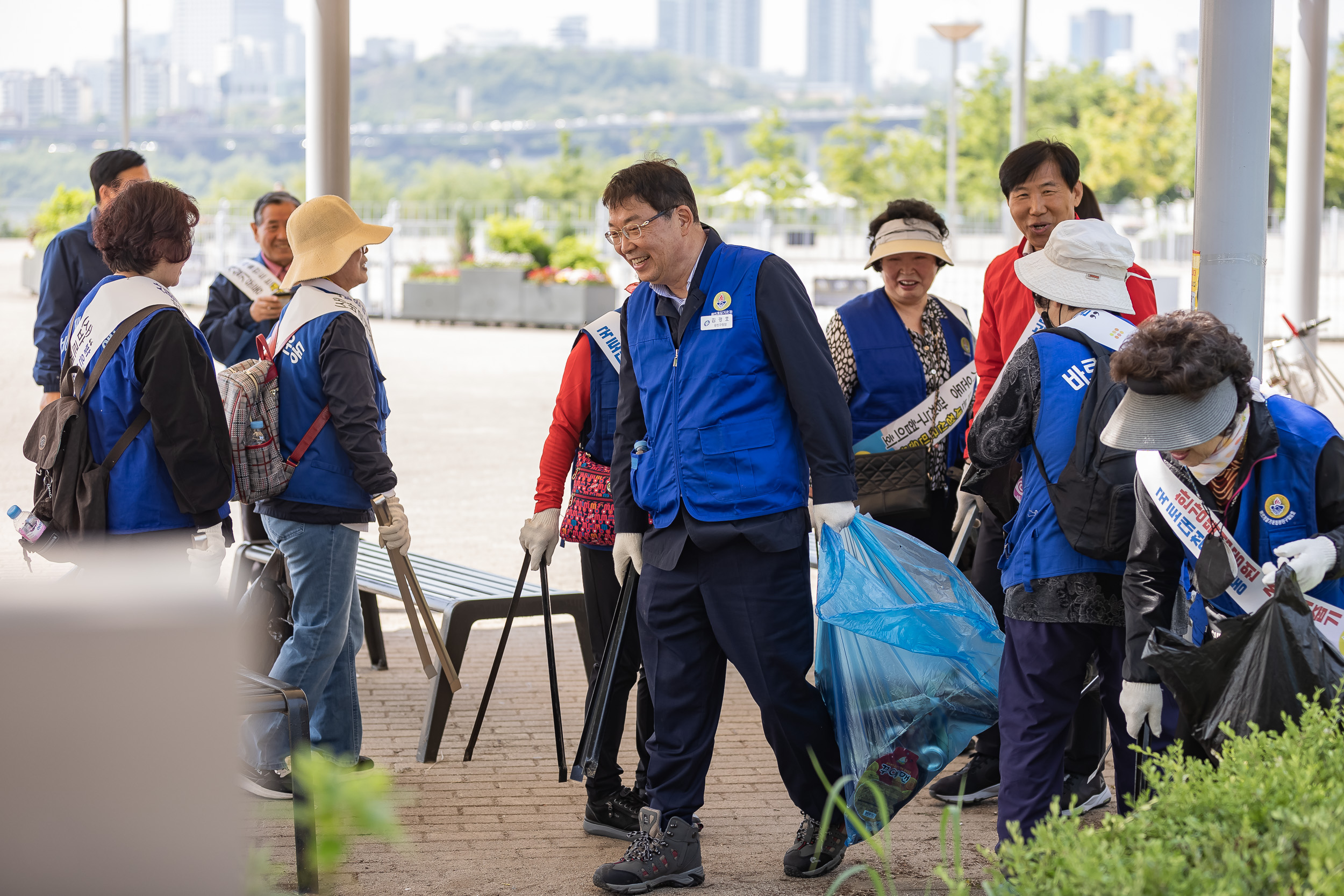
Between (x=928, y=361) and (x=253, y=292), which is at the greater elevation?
(x=253, y=292)

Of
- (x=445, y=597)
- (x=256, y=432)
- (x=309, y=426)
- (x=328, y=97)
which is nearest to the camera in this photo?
(x=256, y=432)

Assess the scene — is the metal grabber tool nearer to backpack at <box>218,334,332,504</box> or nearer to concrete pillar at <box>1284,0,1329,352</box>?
backpack at <box>218,334,332,504</box>

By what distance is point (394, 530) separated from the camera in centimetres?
449

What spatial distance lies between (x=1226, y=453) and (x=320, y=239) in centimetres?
295

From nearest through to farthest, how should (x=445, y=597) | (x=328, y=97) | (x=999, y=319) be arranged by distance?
(x=999, y=319)
(x=445, y=597)
(x=328, y=97)

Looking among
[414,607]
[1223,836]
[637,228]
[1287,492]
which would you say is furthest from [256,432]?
[1223,836]

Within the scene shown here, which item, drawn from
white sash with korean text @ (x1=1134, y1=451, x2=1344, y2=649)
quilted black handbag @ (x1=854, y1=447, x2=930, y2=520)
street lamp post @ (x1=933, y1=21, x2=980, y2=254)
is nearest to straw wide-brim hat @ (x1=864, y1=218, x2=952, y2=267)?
quilted black handbag @ (x1=854, y1=447, x2=930, y2=520)

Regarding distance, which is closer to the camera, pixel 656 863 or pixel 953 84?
pixel 656 863

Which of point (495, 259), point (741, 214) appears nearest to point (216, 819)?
point (495, 259)

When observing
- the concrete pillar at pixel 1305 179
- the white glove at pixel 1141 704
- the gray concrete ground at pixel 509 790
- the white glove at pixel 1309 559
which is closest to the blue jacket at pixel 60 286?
the gray concrete ground at pixel 509 790

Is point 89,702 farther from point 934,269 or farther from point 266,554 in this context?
point 266,554

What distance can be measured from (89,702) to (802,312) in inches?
106

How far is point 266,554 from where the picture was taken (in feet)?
18.7

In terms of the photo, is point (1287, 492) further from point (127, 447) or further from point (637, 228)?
point (127, 447)
